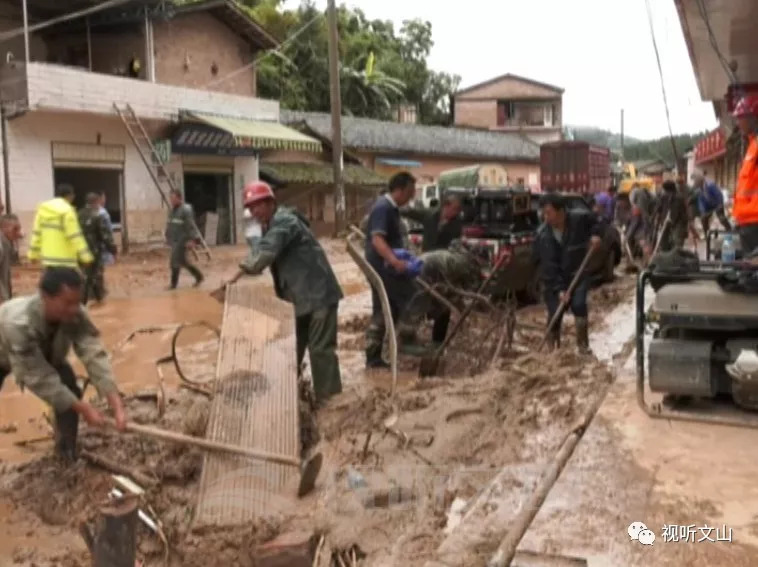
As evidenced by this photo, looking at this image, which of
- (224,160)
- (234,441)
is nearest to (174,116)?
(224,160)

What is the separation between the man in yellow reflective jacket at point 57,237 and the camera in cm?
888

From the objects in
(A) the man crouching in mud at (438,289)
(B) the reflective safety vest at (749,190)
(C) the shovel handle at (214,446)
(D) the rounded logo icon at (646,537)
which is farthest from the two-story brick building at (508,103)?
(D) the rounded logo icon at (646,537)

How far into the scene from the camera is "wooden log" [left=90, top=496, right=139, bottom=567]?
9.74 feet

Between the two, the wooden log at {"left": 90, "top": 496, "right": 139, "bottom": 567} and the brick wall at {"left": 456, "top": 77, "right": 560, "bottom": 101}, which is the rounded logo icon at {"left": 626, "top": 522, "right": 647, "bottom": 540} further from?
the brick wall at {"left": 456, "top": 77, "right": 560, "bottom": 101}

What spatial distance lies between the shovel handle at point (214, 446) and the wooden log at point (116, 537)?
3.87 ft

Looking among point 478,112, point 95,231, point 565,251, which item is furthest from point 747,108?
point 478,112

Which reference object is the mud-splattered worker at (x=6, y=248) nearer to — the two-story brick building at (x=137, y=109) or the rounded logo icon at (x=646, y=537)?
the rounded logo icon at (x=646, y=537)

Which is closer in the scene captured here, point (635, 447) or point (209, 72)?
point (635, 447)

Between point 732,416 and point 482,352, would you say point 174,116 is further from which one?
point 732,416

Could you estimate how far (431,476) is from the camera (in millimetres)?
4285

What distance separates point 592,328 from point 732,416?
4.59 m

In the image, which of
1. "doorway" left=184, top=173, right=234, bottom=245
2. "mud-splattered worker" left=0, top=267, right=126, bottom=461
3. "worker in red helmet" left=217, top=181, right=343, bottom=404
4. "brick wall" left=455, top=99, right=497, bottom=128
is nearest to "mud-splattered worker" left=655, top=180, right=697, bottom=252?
"worker in red helmet" left=217, top=181, right=343, bottom=404

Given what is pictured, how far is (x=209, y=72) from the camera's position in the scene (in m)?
23.2

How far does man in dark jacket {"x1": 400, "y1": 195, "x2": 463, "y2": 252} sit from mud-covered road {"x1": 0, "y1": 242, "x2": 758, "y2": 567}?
2004 mm
